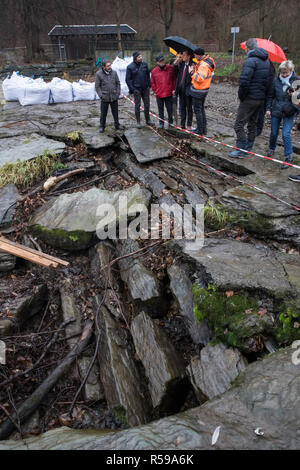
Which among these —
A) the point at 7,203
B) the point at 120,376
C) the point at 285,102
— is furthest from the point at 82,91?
the point at 120,376

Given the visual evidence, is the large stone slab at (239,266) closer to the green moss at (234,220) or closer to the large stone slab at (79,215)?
the green moss at (234,220)

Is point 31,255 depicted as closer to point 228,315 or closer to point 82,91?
point 228,315

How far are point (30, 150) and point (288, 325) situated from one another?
246 inches

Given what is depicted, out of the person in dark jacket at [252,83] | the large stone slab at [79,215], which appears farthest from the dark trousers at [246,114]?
the large stone slab at [79,215]

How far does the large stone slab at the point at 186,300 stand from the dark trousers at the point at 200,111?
3.91 m

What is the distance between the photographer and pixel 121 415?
2877mm

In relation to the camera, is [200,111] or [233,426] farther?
[200,111]

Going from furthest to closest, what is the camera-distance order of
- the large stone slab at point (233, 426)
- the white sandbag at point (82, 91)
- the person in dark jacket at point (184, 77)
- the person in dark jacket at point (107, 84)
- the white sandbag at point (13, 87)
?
the white sandbag at point (82, 91) < the white sandbag at point (13, 87) < the person in dark jacket at point (107, 84) < the person in dark jacket at point (184, 77) < the large stone slab at point (233, 426)

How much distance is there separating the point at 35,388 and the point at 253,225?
129 inches

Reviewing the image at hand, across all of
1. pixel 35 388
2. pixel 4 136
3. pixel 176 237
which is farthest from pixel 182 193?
pixel 4 136

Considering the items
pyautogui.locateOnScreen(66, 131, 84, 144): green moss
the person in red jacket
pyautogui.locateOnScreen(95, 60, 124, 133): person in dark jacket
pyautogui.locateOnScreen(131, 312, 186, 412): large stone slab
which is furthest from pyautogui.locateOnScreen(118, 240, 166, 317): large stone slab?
pyautogui.locateOnScreen(95, 60, 124, 133): person in dark jacket

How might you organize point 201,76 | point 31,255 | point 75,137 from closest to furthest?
point 31,255
point 201,76
point 75,137

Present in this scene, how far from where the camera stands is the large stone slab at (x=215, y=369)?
261 cm

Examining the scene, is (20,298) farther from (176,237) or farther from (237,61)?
(237,61)
